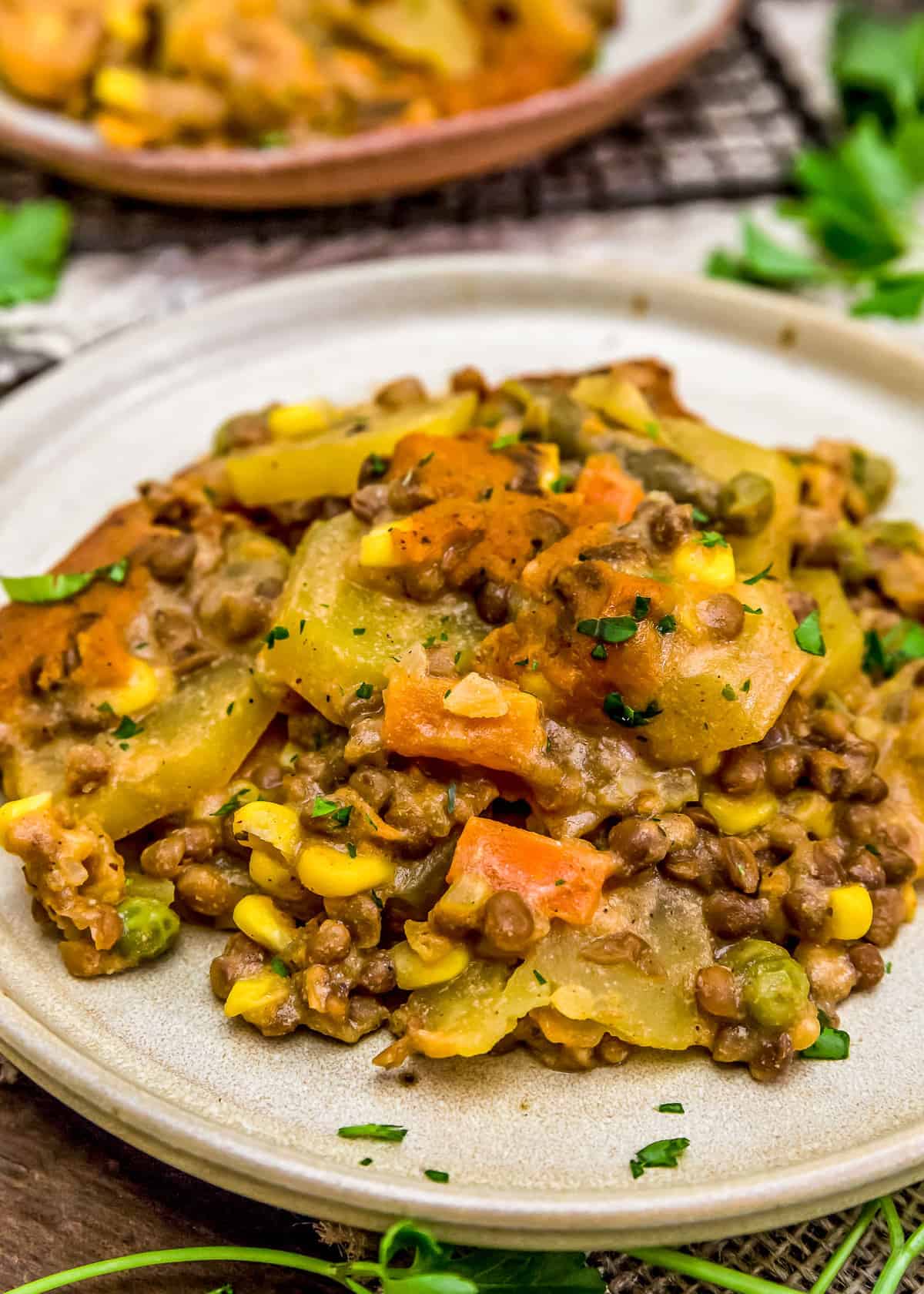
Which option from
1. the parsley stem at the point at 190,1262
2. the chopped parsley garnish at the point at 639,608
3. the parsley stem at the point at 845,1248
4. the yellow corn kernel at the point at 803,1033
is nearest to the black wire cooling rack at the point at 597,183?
the chopped parsley garnish at the point at 639,608

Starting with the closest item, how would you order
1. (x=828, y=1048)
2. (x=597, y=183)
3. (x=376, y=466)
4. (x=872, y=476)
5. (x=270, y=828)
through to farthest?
(x=828, y=1048) < (x=270, y=828) < (x=376, y=466) < (x=872, y=476) < (x=597, y=183)

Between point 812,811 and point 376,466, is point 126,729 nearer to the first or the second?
point 376,466

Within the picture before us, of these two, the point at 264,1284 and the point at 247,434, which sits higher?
the point at 247,434

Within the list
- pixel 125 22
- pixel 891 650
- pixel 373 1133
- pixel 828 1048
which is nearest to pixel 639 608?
pixel 891 650

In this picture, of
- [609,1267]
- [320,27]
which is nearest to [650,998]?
[609,1267]

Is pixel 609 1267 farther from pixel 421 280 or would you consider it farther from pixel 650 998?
pixel 421 280

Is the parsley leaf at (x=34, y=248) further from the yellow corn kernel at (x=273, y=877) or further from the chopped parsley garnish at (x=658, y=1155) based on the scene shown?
the chopped parsley garnish at (x=658, y=1155)
